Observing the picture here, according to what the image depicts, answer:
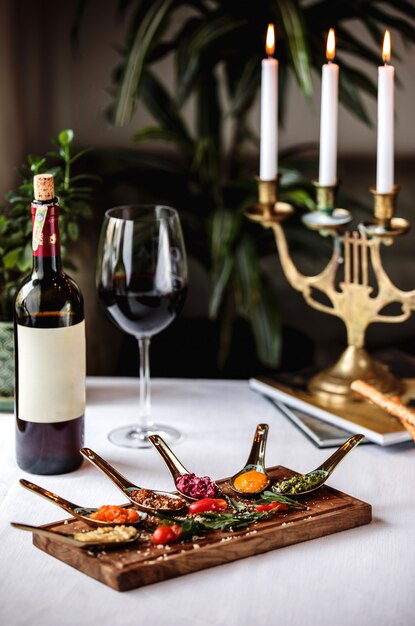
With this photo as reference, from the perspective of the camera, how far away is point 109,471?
1033 mm

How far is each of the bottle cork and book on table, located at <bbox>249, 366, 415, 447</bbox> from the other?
1.51ft

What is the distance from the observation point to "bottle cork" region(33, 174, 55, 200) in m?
1.03

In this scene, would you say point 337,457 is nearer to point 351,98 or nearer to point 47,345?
point 47,345

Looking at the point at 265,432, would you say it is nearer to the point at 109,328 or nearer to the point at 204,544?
the point at 204,544

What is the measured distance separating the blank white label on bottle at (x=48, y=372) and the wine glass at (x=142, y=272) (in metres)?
0.10

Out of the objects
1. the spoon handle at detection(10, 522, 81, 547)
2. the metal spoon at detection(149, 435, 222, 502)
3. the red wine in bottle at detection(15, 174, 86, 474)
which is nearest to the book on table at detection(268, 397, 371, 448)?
the metal spoon at detection(149, 435, 222, 502)

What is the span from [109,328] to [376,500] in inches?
62.0

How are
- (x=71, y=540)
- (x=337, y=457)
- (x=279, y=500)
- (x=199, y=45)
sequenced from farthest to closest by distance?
(x=199, y=45)
(x=337, y=457)
(x=279, y=500)
(x=71, y=540)

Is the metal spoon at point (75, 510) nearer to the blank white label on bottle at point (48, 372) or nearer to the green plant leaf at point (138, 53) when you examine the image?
the blank white label on bottle at point (48, 372)

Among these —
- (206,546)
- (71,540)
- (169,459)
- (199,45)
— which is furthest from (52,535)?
(199,45)

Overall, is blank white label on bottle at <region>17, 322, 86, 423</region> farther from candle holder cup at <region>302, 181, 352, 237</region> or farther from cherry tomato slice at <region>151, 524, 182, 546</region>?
candle holder cup at <region>302, 181, 352, 237</region>

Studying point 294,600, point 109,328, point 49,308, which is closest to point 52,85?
point 109,328

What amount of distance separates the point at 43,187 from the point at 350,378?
0.55m

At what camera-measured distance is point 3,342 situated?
4.22 ft
